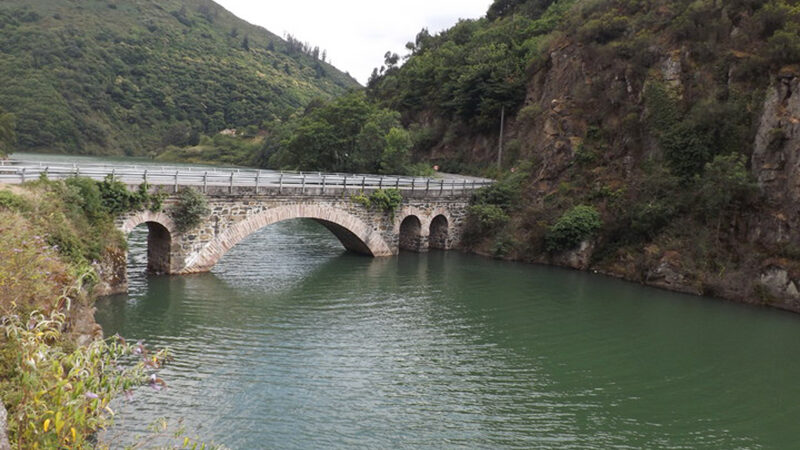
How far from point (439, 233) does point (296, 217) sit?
12.4 metres

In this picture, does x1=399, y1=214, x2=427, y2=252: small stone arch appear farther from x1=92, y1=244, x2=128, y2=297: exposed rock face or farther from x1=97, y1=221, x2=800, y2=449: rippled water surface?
x1=92, y1=244, x2=128, y2=297: exposed rock face

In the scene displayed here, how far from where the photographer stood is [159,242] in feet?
84.6

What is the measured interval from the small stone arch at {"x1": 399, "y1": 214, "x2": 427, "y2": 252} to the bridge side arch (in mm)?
2829

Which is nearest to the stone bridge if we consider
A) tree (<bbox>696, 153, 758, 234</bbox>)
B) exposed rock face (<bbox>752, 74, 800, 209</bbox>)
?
tree (<bbox>696, 153, 758, 234</bbox>)

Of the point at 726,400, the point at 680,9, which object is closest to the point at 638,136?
the point at 680,9

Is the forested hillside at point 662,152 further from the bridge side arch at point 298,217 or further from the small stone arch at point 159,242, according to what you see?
the small stone arch at point 159,242

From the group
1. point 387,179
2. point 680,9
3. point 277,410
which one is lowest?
point 277,410

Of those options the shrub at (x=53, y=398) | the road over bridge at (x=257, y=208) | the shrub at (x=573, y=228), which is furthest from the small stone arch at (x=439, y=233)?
the shrub at (x=53, y=398)

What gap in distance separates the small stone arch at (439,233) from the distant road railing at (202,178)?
6.78 ft

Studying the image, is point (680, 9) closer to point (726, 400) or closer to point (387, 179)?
point (387, 179)

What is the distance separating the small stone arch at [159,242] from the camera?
2417cm

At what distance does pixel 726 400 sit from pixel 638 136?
71.8ft

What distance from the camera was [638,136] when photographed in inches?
1380

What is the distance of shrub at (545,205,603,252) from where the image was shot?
109 feet
